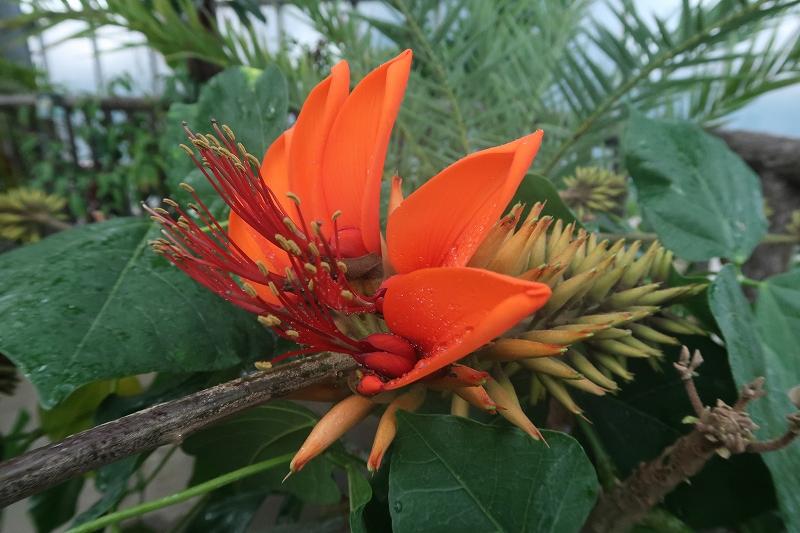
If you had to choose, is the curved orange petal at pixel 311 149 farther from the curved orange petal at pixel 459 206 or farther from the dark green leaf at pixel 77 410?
the dark green leaf at pixel 77 410

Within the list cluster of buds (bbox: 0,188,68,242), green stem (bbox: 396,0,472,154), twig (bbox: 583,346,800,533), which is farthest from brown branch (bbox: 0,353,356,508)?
cluster of buds (bbox: 0,188,68,242)

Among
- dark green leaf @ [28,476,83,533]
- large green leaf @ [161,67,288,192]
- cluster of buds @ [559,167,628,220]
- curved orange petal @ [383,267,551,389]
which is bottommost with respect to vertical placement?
cluster of buds @ [559,167,628,220]

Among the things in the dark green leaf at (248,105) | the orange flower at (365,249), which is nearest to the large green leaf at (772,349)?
the orange flower at (365,249)

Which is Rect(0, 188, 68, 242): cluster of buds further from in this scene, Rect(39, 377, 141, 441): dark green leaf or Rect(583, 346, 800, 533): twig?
Rect(583, 346, 800, 533): twig

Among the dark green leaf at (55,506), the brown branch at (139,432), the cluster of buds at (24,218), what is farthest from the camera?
the cluster of buds at (24,218)

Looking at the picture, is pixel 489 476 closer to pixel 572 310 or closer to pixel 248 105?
pixel 572 310
